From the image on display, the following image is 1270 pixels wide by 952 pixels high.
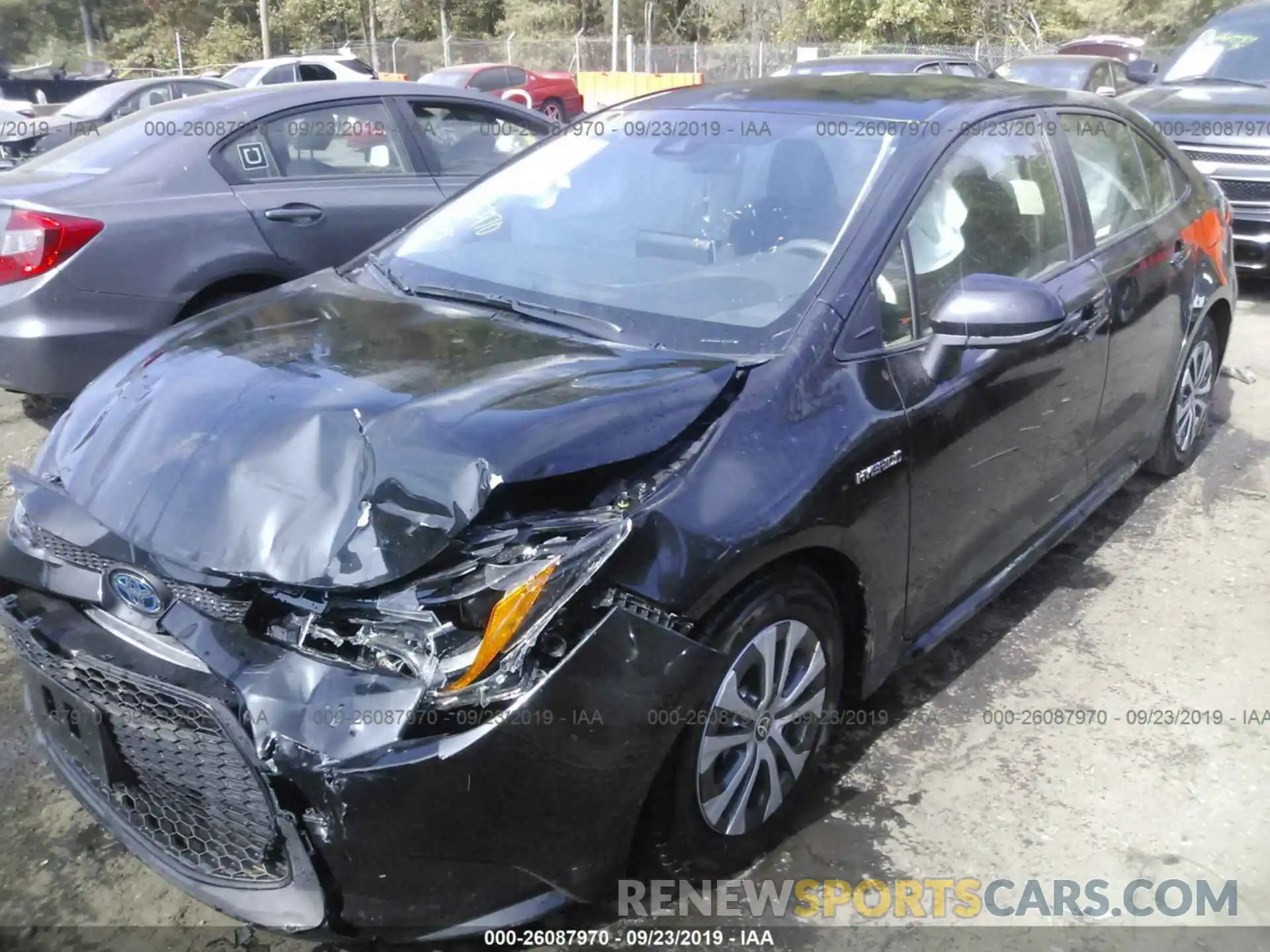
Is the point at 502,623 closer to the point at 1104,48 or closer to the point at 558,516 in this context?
the point at 558,516

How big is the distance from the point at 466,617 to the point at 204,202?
3596 millimetres

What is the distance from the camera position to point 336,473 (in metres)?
2.03

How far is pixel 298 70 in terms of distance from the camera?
18312 mm

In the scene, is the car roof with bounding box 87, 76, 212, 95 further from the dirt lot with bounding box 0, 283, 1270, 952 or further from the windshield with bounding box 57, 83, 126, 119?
the dirt lot with bounding box 0, 283, 1270, 952

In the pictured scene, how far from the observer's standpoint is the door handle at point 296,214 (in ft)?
16.3

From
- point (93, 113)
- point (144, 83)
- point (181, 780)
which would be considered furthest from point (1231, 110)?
point (93, 113)

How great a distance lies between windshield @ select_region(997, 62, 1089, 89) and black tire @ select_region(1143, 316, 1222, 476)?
9532mm

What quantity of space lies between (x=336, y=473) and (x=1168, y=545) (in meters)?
3.43

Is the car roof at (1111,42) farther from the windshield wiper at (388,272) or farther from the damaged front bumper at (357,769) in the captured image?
the damaged front bumper at (357,769)

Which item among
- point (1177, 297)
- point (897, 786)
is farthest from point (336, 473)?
point (1177, 297)

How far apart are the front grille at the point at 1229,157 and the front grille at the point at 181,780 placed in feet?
24.6

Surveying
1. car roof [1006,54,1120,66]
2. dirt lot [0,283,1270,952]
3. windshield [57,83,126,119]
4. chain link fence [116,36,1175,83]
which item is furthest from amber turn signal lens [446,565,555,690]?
chain link fence [116,36,1175,83]

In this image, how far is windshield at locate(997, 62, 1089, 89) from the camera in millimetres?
13336

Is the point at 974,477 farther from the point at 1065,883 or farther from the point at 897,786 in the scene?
the point at 1065,883
